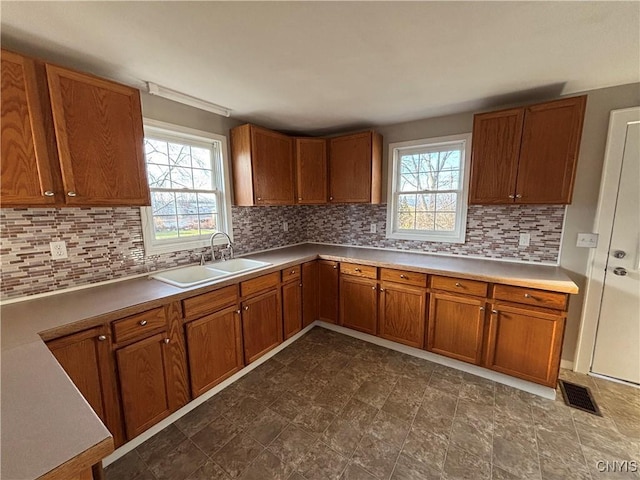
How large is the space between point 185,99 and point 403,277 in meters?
2.45

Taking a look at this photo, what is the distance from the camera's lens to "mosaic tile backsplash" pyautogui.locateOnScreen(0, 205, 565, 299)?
64.2 inches

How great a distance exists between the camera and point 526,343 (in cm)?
206

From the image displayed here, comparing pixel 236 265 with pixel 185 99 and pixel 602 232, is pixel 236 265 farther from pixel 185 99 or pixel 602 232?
pixel 602 232

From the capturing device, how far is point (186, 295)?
5.98ft

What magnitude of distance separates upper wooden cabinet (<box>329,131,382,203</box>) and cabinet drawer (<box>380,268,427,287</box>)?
841 mm

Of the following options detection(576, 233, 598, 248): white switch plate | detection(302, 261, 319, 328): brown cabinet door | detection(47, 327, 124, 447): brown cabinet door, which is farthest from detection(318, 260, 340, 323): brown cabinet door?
detection(576, 233, 598, 248): white switch plate

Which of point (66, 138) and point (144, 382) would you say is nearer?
point (66, 138)

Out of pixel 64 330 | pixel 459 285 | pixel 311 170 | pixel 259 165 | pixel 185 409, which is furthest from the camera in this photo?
pixel 311 170

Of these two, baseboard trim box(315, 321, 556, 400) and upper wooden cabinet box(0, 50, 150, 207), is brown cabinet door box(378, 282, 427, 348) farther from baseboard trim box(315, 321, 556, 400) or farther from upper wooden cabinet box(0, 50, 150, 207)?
upper wooden cabinet box(0, 50, 150, 207)

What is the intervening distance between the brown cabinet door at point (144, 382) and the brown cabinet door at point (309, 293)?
1.46m

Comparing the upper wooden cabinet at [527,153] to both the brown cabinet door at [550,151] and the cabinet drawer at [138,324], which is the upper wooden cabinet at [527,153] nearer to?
the brown cabinet door at [550,151]

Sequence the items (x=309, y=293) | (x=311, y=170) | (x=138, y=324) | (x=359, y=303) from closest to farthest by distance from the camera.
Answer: (x=138, y=324) → (x=359, y=303) → (x=309, y=293) → (x=311, y=170)

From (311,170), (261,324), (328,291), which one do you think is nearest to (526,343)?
(328,291)

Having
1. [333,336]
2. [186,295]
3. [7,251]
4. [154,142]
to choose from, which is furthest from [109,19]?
[333,336]
